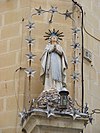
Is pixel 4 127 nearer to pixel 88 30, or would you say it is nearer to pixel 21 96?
pixel 21 96

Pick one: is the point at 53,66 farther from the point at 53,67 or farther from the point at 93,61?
the point at 93,61

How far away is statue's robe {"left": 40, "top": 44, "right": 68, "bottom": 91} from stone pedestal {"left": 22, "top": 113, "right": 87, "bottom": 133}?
0.45 metres

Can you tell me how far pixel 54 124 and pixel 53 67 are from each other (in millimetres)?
771

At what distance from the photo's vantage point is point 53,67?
18.8 ft

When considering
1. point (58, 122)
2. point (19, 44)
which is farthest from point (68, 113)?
point (19, 44)

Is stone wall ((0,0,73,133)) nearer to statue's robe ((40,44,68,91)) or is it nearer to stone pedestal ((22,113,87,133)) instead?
statue's robe ((40,44,68,91))

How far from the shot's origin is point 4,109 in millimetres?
6020

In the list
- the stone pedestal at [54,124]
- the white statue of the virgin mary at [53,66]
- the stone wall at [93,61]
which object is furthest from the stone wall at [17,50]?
the stone pedestal at [54,124]

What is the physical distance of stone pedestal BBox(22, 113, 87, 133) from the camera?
524 cm

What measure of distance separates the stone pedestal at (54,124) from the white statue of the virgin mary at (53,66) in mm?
447

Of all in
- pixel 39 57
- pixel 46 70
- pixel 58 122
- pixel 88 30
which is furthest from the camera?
pixel 88 30

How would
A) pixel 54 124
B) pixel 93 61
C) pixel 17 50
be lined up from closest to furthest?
1. pixel 54 124
2. pixel 17 50
3. pixel 93 61

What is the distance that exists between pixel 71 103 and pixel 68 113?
222 millimetres

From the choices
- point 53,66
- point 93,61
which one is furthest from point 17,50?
point 93,61
